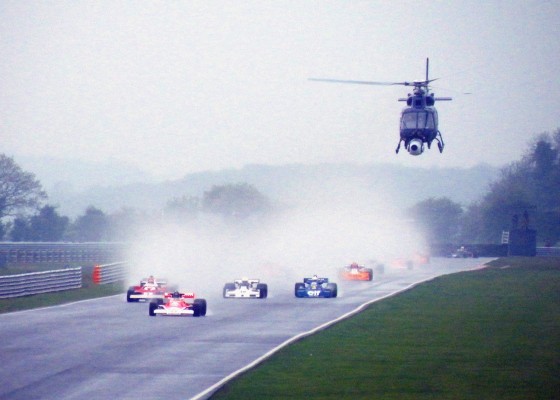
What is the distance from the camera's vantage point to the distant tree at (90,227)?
452 feet

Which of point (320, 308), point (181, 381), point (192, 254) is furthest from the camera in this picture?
point (192, 254)

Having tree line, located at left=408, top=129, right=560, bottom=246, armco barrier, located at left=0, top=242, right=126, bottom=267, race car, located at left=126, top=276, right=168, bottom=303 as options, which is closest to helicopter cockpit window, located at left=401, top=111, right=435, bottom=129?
race car, located at left=126, top=276, right=168, bottom=303

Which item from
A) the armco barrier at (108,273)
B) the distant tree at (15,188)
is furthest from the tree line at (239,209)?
the armco barrier at (108,273)

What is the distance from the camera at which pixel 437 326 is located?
29438mm

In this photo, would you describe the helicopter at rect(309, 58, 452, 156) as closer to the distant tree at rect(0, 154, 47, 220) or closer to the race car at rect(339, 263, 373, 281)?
the race car at rect(339, 263, 373, 281)

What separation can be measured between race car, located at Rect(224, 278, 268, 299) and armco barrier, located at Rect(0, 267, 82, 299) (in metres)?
8.19

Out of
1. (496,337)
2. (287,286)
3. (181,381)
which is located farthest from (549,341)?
(287,286)

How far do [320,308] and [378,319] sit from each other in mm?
5094

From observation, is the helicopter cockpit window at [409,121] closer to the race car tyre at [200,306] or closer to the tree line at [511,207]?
the race car tyre at [200,306]

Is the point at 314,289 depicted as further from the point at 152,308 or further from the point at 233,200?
the point at 233,200

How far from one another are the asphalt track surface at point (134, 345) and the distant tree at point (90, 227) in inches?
3964

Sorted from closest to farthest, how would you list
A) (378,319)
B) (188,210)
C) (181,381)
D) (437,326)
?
1. (181,381)
2. (437,326)
3. (378,319)
4. (188,210)

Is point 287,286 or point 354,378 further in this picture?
point 287,286

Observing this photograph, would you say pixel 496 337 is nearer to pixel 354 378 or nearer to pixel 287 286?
pixel 354 378
